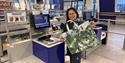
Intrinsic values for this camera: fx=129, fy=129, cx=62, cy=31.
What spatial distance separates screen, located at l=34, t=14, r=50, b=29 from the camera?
7.01ft

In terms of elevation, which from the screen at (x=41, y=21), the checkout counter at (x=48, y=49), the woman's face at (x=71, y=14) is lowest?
the checkout counter at (x=48, y=49)

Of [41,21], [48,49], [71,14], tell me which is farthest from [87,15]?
[48,49]

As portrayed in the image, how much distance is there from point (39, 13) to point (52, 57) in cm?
78

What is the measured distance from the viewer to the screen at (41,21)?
214cm

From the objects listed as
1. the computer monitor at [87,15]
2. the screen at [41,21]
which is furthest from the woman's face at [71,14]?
the computer monitor at [87,15]

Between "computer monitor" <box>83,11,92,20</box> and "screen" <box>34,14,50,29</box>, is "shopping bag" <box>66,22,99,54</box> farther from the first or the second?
"computer monitor" <box>83,11,92,20</box>

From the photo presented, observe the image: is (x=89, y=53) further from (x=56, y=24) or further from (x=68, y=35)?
(x=68, y=35)

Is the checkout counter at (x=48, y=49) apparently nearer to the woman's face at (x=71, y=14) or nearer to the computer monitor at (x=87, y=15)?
the woman's face at (x=71, y=14)

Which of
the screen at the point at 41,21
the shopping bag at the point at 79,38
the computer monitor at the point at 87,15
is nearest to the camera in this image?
the shopping bag at the point at 79,38

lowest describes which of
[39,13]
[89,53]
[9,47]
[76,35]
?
[89,53]

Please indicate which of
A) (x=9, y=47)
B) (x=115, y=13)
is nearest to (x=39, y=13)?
(x=9, y=47)

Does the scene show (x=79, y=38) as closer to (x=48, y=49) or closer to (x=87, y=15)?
(x=48, y=49)

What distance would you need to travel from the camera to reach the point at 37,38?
2236 mm

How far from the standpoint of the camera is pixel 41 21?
2.21m
